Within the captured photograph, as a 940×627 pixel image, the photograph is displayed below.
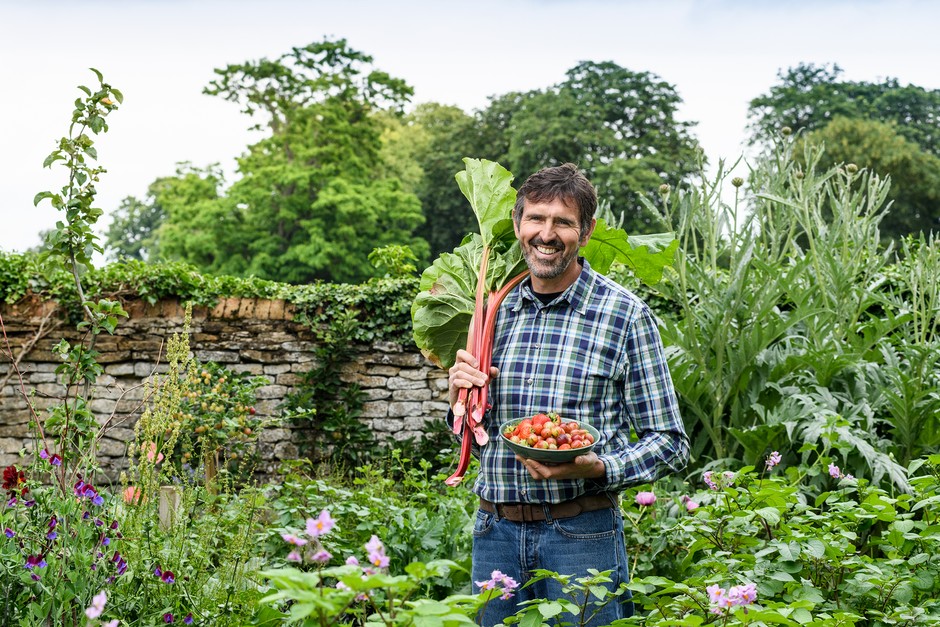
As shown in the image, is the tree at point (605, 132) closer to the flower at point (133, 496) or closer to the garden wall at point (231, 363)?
the garden wall at point (231, 363)

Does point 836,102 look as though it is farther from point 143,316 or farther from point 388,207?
point 143,316

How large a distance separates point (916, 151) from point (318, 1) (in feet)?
66.7

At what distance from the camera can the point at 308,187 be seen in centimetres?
2336

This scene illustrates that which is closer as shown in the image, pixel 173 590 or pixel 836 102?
pixel 173 590

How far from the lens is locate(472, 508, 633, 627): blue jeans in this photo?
2.26 m

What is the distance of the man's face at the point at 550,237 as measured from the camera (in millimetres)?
2299

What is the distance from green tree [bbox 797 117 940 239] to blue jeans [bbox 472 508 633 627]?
73.3ft

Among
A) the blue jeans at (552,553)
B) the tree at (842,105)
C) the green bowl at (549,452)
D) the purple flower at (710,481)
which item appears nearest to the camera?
the green bowl at (549,452)

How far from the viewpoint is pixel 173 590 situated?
2.65 metres

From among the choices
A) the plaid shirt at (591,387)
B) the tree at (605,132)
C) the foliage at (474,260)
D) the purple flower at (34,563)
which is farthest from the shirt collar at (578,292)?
the tree at (605,132)

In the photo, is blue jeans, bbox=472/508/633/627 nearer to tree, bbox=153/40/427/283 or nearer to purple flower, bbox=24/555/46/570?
purple flower, bbox=24/555/46/570

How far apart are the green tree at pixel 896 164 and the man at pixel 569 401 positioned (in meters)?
22.2

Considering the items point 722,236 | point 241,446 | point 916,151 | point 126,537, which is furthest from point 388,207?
point 126,537

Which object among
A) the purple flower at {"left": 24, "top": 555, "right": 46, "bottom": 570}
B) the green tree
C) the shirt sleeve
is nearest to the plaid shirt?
the shirt sleeve
